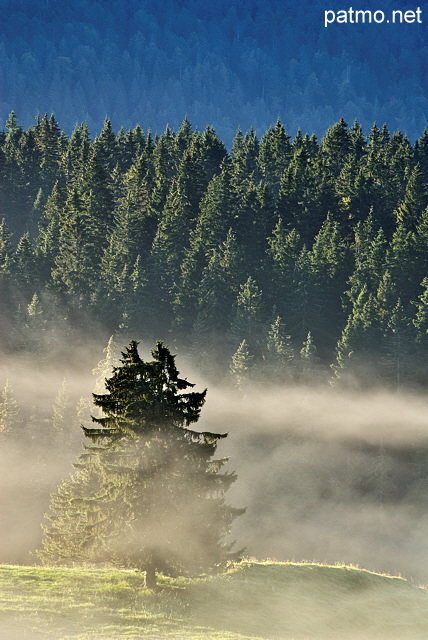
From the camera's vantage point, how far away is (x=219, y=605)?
41812mm

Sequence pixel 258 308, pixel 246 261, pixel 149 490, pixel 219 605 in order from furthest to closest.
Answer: pixel 246 261 → pixel 258 308 → pixel 149 490 → pixel 219 605

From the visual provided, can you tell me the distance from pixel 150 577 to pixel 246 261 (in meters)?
87.7

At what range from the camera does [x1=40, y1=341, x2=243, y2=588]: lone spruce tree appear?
42.2m

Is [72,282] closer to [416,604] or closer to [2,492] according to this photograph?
[2,492]

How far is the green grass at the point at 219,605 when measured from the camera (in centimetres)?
3625

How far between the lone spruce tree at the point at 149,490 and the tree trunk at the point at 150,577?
0.13ft

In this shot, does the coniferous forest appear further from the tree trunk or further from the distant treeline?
the tree trunk

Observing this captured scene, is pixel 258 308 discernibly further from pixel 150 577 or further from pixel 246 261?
pixel 150 577

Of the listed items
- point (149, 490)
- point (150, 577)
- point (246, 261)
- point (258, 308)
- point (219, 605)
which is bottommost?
point (219, 605)

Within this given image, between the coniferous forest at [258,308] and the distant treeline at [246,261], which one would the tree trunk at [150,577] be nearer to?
the coniferous forest at [258,308]

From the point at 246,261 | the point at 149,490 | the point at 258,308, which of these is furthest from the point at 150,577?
the point at 246,261

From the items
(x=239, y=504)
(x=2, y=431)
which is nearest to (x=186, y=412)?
(x=239, y=504)

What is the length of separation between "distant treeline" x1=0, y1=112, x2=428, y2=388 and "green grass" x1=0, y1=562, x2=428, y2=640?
2506 inches

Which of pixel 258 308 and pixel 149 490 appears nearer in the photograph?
pixel 149 490
